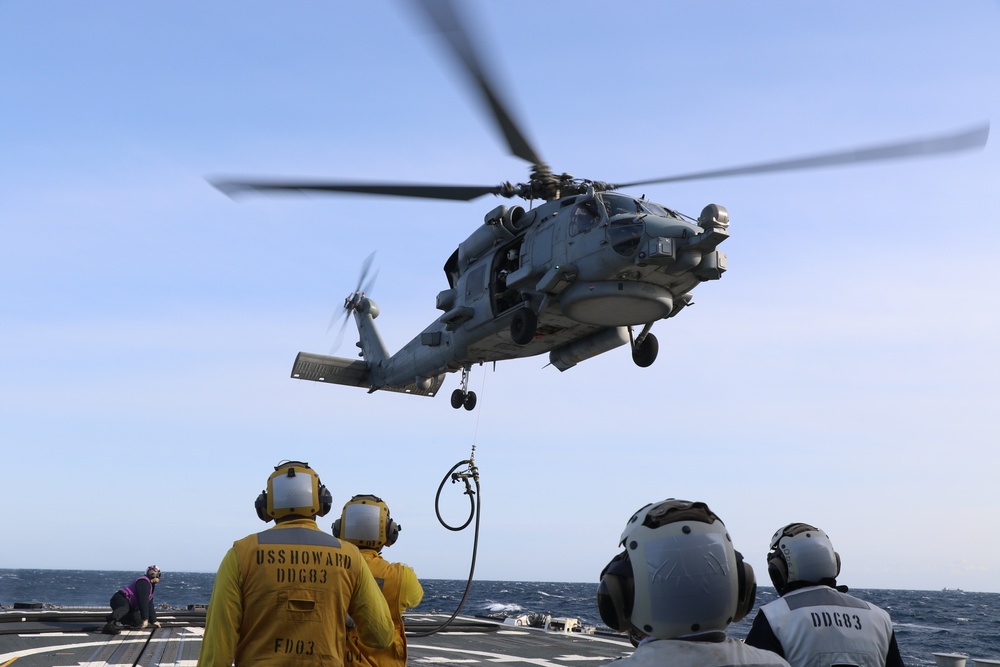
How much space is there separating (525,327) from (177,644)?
301 inches

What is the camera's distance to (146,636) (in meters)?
14.3

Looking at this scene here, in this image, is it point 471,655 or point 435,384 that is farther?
point 435,384

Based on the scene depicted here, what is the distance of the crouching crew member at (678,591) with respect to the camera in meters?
2.83

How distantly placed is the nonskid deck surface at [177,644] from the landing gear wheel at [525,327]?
5.32m

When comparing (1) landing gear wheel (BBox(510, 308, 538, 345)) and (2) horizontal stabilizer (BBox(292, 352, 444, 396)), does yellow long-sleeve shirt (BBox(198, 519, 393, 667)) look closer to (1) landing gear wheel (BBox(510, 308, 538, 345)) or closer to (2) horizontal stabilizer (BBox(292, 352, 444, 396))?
(1) landing gear wheel (BBox(510, 308, 538, 345))

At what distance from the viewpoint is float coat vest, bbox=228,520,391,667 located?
15.1 feet

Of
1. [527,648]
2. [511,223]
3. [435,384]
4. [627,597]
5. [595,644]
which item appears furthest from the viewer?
[435,384]

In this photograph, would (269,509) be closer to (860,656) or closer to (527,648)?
(860,656)

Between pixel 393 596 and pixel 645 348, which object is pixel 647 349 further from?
pixel 393 596

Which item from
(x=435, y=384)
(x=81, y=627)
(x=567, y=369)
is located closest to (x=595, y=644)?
(x=567, y=369)

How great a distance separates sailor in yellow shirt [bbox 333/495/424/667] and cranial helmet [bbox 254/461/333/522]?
4.48 ft

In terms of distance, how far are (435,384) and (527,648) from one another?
777 cm

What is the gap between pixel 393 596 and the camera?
21.3 feet

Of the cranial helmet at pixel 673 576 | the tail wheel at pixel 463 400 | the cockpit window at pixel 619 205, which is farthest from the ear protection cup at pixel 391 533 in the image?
the tail wheel at pixel 463 400
